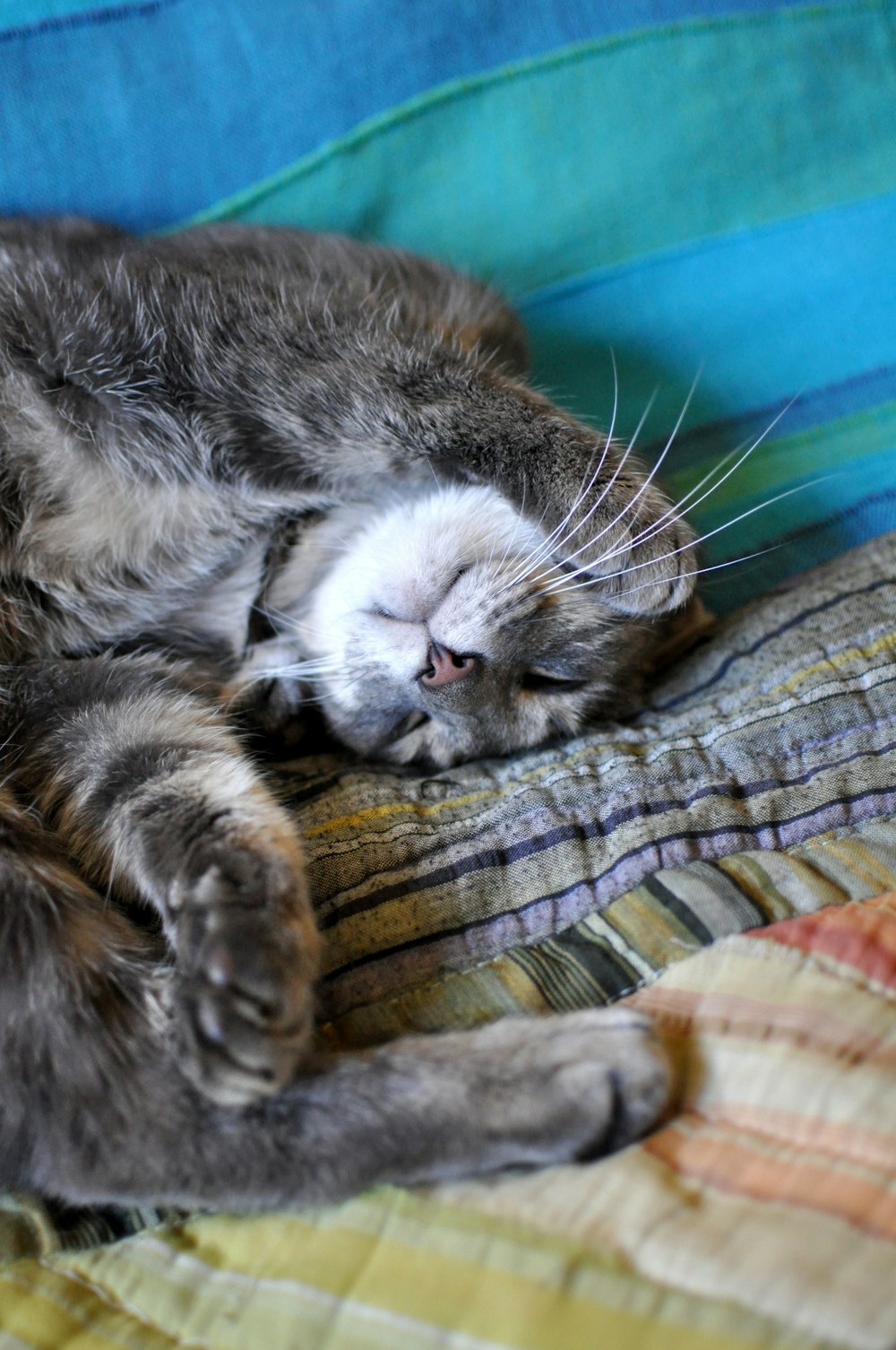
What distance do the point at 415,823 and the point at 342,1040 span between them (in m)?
0.25

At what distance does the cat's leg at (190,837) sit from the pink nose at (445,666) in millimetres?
255

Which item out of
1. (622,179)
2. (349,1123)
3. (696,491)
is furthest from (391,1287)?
(622,179)

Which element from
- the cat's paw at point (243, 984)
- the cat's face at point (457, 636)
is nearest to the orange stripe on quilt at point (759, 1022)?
the cat's paw at point (243, 984)

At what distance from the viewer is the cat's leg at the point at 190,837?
0.84 meters

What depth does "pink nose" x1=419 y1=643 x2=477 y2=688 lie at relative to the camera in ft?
3.98

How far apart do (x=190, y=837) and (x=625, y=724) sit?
2.03 feet

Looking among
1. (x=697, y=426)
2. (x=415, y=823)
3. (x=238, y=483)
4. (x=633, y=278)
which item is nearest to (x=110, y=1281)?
(x=415, y=823)

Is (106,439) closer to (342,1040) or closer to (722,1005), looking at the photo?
(342,1040)

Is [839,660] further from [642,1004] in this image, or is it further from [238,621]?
[238,621]

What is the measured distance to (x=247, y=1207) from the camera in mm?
829

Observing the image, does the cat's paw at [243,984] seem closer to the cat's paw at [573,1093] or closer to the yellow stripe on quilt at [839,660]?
the cat's paw at [573,1093]

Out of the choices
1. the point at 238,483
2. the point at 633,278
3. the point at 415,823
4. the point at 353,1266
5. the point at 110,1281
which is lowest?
the point at 110,1281

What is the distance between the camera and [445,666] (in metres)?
1.22

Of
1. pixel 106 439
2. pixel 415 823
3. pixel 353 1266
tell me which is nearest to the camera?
pixel 353 1266
